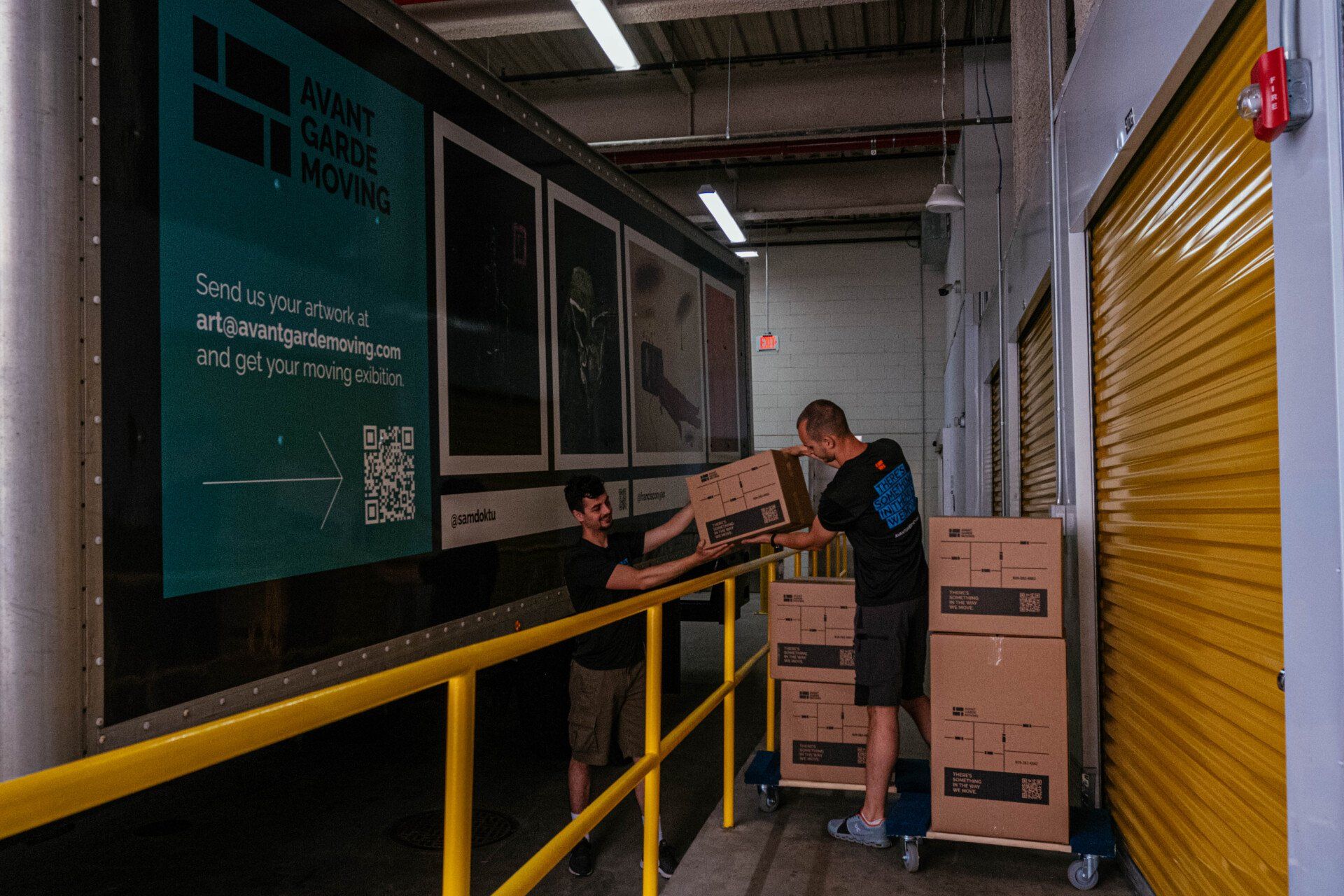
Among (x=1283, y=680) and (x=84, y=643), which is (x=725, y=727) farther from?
(x=84, y=643)

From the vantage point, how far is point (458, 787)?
178 centimetres

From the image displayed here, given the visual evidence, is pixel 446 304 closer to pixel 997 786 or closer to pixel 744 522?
pixel 744 522

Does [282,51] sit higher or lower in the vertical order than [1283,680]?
higher

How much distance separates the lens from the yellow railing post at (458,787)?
174cm

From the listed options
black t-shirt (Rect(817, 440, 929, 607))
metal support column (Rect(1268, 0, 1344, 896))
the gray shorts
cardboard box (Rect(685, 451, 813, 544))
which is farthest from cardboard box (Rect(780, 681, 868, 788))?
metal support column (Rect(1268, 0, 1344, 896))

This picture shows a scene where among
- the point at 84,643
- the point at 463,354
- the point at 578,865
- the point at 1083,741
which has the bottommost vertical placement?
the point at 578,865

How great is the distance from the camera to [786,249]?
1805cm

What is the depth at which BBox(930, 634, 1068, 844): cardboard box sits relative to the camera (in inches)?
141

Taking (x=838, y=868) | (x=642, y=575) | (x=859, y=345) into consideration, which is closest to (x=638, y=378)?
(x=642, y=575)

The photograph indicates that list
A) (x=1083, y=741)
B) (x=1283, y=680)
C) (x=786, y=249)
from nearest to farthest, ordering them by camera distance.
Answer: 1. (x=1283, y=680)
2. (x=1083, y=741)
3. (x=786, y=249)

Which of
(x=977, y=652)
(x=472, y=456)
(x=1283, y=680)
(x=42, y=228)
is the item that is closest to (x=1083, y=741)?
(x=977, y=652)

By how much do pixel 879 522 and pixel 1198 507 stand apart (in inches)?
54.8

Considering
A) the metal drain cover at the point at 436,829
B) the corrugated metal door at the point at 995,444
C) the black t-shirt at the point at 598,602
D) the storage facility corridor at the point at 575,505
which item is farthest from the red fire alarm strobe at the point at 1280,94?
the corrugated metal door at the point at 995,444

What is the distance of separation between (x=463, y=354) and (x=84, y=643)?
5.54ft
